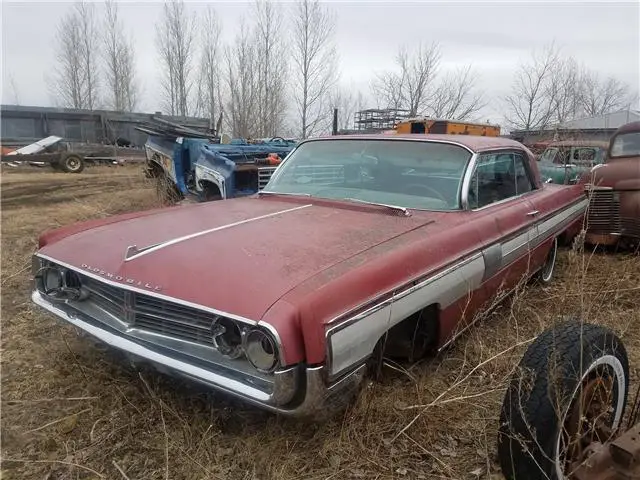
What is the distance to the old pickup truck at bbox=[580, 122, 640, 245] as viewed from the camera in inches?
221

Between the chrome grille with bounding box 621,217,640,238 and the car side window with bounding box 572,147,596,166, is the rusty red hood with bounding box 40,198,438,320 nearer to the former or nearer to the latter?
the chrome grille with bounding box 621,217,640,238

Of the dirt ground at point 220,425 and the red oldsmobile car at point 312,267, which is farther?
the dirt ground at point 220,425

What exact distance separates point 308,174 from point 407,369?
1709 mm

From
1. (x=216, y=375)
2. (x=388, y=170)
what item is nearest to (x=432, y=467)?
(x=216, y=375)

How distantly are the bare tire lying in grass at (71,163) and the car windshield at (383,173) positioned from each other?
1477cm

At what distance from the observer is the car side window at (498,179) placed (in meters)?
3.28

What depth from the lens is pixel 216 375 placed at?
1990 mm

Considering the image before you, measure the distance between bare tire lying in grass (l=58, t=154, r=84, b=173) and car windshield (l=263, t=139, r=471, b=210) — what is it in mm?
14770

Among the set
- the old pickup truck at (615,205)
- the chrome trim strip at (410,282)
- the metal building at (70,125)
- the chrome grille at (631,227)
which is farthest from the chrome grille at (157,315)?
the metal building at (70,125)

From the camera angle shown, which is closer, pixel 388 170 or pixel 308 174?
pixel 388 170

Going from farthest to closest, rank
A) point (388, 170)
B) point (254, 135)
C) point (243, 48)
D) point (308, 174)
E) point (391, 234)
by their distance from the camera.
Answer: point (243, 48) < point (254, 135) < point (308, 174) < point (388, 170) < point (391, 234)

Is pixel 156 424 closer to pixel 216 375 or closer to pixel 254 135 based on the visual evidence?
pixel 216 375

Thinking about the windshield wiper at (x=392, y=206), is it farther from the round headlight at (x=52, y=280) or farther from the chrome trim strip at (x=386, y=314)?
the round headlight at (x=52, y=280)

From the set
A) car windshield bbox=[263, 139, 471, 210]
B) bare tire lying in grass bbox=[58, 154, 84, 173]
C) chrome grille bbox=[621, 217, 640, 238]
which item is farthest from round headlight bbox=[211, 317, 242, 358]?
bare tire lying in grass bbox=[58, 154, 84, 173]
